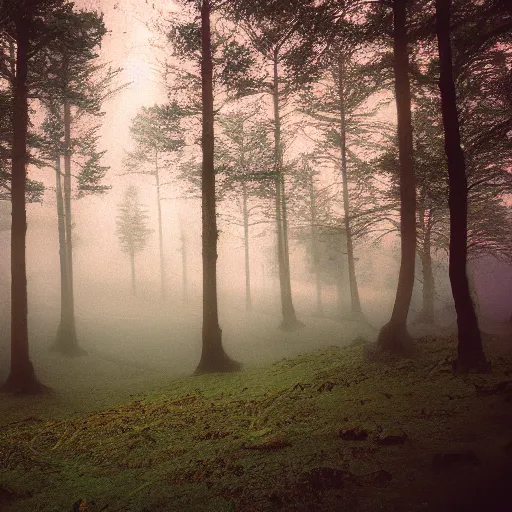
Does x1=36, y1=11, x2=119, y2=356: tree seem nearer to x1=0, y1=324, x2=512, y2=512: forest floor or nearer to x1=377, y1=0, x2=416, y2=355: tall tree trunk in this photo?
x1=0, y1=324, x2=512, y2=512: forest floor

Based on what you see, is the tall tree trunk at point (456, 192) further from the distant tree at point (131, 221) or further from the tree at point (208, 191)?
the distant tree at point (131, 221)

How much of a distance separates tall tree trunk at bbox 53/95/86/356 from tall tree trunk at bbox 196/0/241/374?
866cm

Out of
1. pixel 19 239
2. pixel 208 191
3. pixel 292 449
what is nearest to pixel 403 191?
pixel 208 191

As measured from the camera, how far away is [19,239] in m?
9.00

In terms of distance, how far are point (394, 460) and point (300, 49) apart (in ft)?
27.8

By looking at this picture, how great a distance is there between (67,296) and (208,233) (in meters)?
10.0

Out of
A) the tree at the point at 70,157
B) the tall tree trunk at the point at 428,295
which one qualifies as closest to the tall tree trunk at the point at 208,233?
the tree at the point at 70,157

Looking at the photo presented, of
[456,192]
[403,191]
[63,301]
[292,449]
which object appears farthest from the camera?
[63,301]

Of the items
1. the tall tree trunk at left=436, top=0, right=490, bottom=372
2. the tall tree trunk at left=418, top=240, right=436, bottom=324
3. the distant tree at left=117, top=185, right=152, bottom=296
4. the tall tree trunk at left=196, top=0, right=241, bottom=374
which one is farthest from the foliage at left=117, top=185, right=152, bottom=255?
the tall tree trunk at left=436, top=0, right=490, bottom=372

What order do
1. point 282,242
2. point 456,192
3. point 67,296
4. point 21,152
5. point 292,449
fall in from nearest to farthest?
point 292,449 → point 456,192 → point 21,152 → point 67,296 → point 282,242

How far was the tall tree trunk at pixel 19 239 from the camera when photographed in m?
8.70

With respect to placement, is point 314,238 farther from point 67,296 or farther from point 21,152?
point 21,152

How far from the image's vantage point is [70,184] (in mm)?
15688

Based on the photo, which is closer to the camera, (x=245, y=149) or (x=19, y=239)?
(x=19, y=239)
